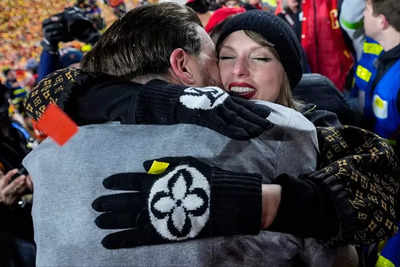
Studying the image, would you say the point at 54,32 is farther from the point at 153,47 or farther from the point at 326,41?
the point at 326,41

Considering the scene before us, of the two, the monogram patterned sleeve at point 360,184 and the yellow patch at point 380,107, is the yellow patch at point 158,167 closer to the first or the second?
the monogram patterned sleeve at point 360,184

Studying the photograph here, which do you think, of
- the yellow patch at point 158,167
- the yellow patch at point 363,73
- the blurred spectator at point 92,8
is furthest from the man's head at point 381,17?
the blurred spectator at point 92,8

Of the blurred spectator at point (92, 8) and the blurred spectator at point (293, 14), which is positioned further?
the blurred spectator at point (92, 8)

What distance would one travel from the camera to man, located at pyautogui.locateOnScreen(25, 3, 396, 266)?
783mm

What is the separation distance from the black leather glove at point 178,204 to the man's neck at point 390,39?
185cm

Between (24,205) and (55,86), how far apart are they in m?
0.91

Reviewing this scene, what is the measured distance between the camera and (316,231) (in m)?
0.90

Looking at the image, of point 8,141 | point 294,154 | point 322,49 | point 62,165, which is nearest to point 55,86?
point 62,165

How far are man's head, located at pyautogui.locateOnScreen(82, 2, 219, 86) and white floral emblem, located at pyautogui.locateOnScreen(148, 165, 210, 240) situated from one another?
0.37 metres

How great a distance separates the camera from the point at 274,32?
1.38 m

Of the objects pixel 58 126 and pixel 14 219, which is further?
pixel 14 219

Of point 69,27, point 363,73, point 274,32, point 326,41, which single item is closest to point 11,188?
point 69,27

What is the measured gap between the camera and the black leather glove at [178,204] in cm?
77

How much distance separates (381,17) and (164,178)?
2.05 m
